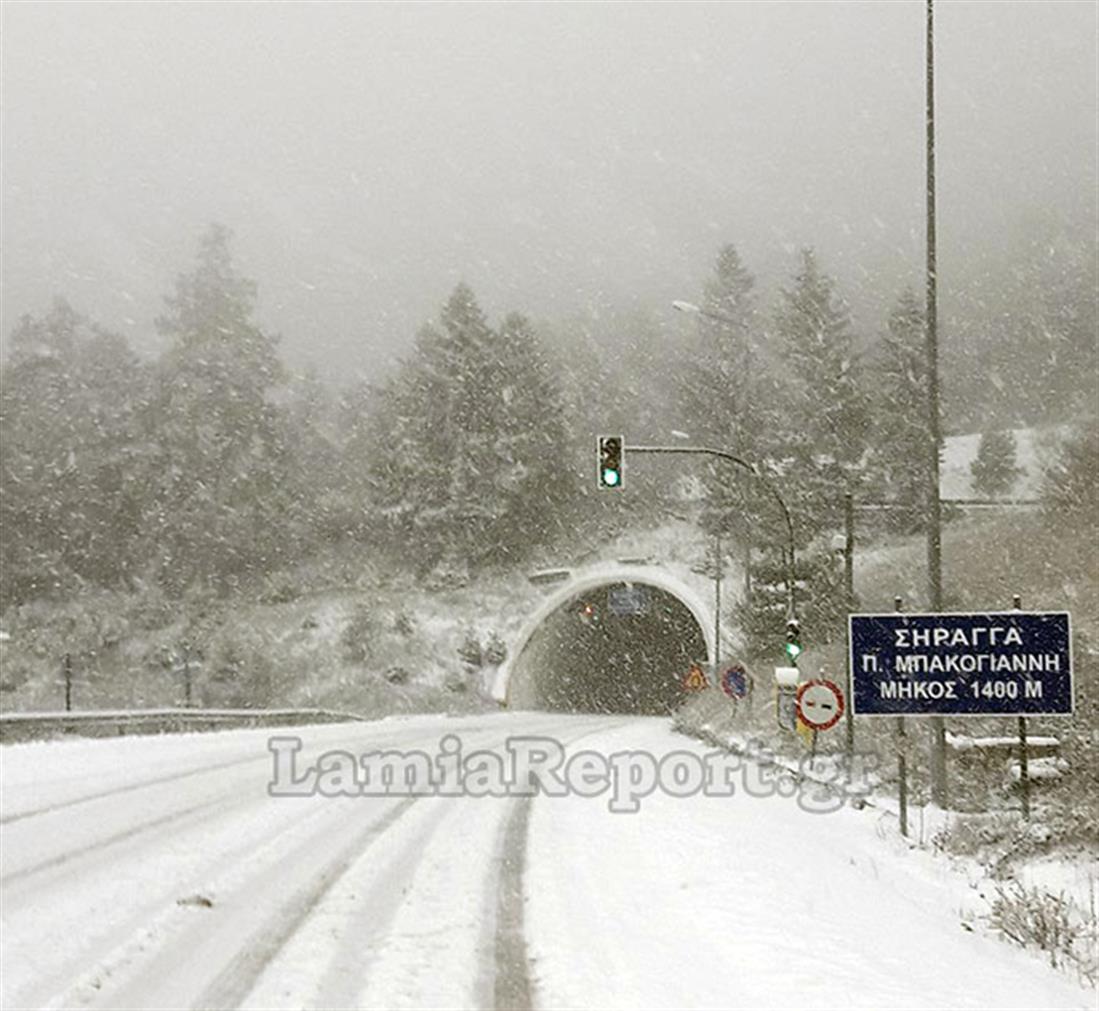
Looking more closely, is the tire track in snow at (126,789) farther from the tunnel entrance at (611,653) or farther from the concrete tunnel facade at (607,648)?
the tunnel entrance at (611,653)

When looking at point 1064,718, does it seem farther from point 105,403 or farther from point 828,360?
point 105,403

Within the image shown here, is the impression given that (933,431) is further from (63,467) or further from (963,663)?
(63,467)

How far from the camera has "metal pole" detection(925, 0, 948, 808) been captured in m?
13.7

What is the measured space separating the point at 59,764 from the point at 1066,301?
8314 centimetres

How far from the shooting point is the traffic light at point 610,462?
21.7 meters

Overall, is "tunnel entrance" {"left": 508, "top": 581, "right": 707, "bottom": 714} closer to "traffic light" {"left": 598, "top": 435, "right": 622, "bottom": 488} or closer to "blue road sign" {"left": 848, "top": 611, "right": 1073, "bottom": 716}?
"traffic light" {"left": 598, "top": 435, "right": 622, "bottom": 488}

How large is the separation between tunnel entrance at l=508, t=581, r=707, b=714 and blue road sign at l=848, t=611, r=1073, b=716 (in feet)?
131

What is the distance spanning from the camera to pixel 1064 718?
14.5m

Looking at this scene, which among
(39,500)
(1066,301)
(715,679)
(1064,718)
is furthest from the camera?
(1066,301)

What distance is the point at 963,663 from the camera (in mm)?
12133

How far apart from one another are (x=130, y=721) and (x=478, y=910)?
20742 mm

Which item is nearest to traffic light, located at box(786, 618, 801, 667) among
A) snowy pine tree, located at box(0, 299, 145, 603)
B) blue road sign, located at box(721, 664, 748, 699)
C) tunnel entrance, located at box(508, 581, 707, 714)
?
blue road sign, located at box(721, 664, 748, 699)

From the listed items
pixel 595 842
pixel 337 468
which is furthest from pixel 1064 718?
pixel 337 468
